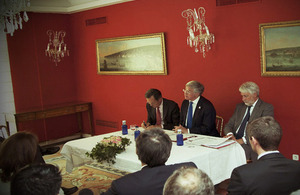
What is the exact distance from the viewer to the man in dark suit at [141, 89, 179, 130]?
17.0 ft

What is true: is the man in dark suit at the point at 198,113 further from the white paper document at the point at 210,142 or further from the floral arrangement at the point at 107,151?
the floral arrangement at the point at 107,151

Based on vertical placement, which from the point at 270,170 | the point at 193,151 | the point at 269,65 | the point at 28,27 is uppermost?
the point at 28,27

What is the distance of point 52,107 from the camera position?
7555 mm

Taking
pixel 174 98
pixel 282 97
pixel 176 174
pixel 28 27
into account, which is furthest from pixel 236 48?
pixel 28 27

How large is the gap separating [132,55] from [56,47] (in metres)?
2.16

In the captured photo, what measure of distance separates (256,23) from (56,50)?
473cm

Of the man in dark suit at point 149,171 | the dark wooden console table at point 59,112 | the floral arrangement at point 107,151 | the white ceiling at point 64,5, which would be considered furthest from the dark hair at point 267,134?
the dark wooden console table at point 59,112

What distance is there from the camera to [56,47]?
8031 millimetres

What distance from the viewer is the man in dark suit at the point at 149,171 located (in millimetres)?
2344

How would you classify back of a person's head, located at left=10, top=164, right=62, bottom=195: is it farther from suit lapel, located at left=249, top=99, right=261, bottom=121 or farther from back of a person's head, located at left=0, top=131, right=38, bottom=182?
suit lapel, located at left=249, top=99, right=261, bottom=121

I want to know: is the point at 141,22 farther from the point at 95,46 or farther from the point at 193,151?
the point at 193,151

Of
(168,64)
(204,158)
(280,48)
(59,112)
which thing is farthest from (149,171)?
(59,112)

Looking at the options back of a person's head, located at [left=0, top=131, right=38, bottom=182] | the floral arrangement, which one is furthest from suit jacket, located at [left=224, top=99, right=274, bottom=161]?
back of a person's head, located at [left=0, top=131, right=38, bottom=182]

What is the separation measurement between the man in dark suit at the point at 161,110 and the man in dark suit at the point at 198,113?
0.92 feet
